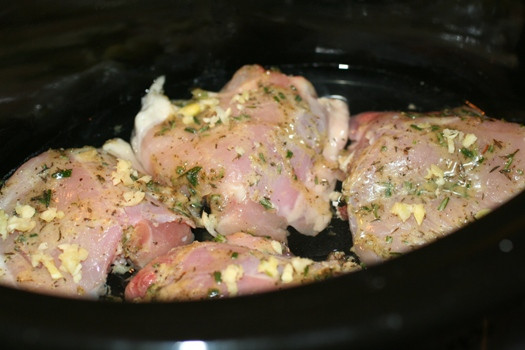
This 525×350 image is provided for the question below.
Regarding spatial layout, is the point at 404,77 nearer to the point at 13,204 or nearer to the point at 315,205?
the point at 315,205

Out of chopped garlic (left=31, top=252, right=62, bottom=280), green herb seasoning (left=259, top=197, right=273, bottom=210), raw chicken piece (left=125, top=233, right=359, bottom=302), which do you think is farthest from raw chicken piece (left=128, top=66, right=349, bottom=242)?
chopped garlic (left=31, top=252, right=62, bottom=280)

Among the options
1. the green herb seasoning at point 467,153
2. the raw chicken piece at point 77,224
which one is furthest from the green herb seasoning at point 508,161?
the raw chicken piece at point 77,224

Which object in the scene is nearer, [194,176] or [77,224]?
[77,224]

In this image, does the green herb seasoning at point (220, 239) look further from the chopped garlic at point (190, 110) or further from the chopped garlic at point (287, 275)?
the chopped garlic at point (190, 110)

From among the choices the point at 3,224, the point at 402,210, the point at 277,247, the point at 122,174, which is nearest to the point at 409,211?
the point at 402,210

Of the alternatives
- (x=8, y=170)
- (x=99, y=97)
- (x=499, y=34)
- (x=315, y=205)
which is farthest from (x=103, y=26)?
(x=499, y=34)

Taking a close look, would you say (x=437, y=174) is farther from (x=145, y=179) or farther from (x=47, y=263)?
(x=47, y=263)
